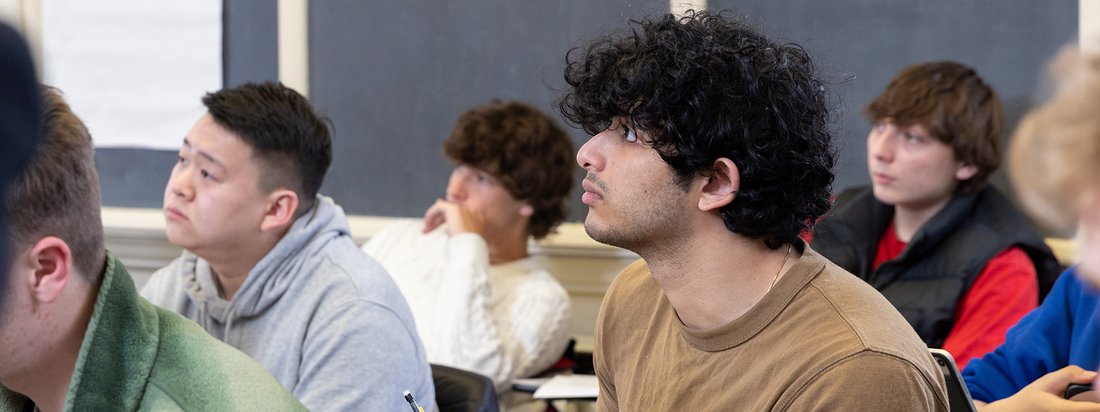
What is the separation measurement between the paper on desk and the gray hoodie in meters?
0.36

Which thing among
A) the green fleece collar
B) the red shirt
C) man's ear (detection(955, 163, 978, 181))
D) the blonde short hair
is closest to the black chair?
the green fleece collar

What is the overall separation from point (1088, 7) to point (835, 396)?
1.64 meters

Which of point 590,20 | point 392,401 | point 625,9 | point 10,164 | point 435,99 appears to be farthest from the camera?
point 435,99

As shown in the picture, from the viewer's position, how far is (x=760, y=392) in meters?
1.28

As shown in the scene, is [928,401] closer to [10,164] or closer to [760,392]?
[760,392]

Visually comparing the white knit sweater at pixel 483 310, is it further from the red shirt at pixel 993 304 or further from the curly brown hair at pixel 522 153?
the red shirt at pixel 993 304

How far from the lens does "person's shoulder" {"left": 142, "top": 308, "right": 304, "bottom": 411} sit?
3.90 feet

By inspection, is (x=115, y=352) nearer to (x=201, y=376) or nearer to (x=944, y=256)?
(x=201, y=376)

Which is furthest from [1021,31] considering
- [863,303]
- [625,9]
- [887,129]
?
[863,303]

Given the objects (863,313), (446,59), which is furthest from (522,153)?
(863,313)

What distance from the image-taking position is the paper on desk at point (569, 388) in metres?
2.17

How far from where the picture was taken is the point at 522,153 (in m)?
2.97

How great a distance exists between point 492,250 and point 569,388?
77 cm

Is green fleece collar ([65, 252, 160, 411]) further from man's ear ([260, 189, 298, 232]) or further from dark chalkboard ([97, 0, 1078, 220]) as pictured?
dark chalkboard ([97, 0, 1078, 220])
